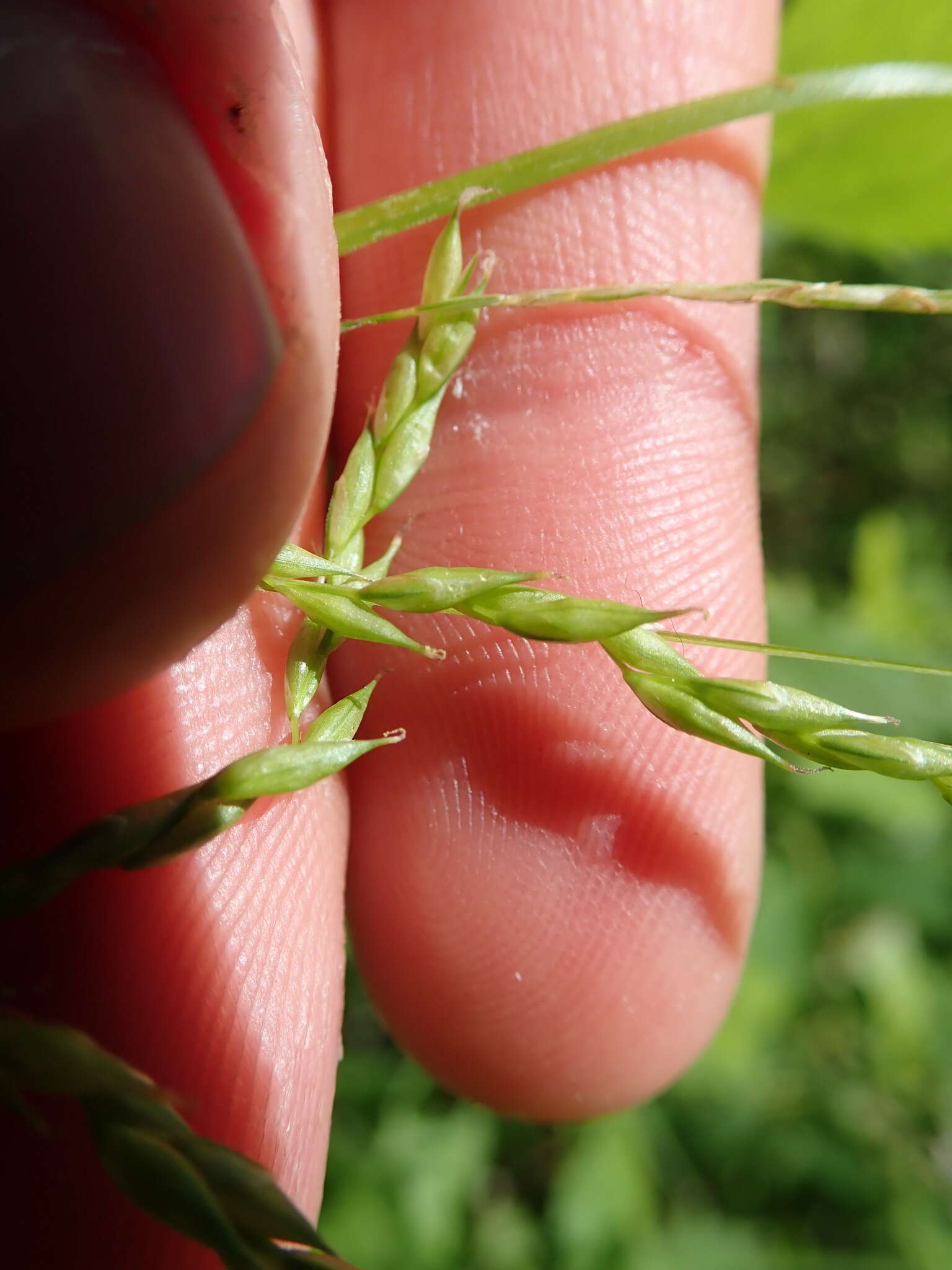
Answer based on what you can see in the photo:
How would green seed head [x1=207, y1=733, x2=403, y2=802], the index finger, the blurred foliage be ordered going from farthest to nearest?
the blurred foliage → the index finger → green seed head [x1=207, y1=733, x2=403, y2=802]

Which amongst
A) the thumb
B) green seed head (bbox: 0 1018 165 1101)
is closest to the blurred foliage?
the thumb

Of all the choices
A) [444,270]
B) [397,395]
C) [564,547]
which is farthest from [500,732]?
[444,270]

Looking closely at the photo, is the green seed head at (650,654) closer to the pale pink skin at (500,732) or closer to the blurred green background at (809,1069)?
the pale pink skin at (500,732)

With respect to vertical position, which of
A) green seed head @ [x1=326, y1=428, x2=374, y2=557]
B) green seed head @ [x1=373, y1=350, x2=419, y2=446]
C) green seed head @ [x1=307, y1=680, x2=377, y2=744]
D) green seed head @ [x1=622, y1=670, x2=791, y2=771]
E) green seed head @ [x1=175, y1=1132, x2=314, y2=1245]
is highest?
green seed head @ [x1=373, y1=350, x2=419, y2=446]

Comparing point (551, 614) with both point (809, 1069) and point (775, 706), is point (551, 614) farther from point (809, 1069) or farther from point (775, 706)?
point (809, 1069)

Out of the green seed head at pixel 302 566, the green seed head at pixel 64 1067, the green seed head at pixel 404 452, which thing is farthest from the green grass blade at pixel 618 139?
the green seed head at pixel 64 1067

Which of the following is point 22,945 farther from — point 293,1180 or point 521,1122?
point 521,1122

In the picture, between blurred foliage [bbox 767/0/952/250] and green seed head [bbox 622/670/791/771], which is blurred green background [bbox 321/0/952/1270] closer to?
blurred foliage [bbox 767/0/952/250]
